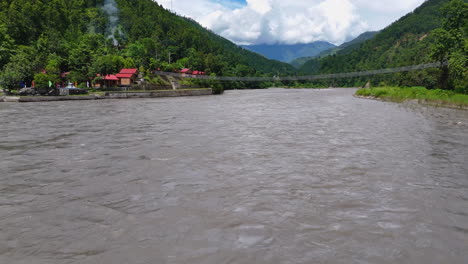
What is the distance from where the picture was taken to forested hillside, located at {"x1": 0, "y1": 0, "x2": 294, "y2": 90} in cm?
Result: 7344

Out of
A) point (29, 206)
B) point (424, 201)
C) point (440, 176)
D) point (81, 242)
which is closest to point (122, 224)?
point (81, 242)

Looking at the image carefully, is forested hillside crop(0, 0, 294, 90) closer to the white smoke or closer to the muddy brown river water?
the white smoke

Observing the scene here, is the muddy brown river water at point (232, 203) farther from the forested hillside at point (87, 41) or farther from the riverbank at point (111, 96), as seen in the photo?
the forested hillside at point (87, 41)

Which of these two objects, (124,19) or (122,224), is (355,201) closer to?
(122,224)

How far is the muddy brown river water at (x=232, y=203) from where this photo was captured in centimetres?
541

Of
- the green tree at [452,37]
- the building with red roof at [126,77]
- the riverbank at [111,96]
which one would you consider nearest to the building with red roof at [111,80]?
the building with red roof at [126,77]

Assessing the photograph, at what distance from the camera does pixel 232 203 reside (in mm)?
7562

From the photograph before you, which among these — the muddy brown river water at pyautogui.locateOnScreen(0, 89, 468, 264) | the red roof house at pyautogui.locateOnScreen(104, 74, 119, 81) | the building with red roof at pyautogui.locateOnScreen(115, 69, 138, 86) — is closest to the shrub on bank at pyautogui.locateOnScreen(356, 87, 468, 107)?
the muddy brown river water at pyautogui.locateOnScreen(0, 89, 468, 264)

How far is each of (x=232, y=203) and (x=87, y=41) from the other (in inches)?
4260

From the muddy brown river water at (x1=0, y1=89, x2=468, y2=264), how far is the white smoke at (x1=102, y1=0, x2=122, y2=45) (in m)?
141

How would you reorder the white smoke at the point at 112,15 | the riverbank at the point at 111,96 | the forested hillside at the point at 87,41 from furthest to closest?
the white smoke at the point at 112,15, the forested hillside at the point at 87,41, the riverbank at the point at 111,96

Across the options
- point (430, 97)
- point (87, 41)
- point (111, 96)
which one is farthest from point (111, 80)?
point (430, 97)

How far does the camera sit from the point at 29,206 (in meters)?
7.30

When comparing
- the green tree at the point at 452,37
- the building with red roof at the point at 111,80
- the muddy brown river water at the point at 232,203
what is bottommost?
the muddy brown river water at the point at 232,203
